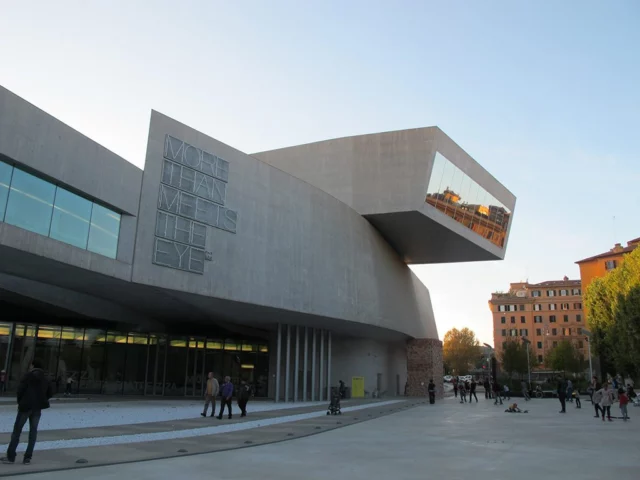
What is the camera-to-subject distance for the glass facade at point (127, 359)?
28000mm

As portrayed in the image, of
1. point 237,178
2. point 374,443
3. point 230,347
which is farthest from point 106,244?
point 230,347

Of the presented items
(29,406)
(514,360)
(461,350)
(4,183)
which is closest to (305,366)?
(4,183)

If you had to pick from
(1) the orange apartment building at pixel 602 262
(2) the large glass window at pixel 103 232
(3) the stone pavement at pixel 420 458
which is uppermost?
(1) the orange apartment building at pixel 602 262

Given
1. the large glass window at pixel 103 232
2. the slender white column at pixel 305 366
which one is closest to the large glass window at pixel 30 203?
the large glass window at pixel 103 232

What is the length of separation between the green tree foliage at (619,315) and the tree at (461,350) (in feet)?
177

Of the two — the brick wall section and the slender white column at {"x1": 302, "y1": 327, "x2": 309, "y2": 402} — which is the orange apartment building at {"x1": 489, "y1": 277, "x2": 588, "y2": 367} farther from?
the slender white column at {"x1": 302, "y1": 327, "x2": 309, "y2": 402}

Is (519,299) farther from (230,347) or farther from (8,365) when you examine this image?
(8,365)

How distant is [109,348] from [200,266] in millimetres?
11737

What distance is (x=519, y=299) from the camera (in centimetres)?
10538

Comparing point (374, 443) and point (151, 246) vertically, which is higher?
point (151, 246)

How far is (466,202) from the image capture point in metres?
37.3

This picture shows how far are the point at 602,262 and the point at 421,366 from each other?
5274 cm

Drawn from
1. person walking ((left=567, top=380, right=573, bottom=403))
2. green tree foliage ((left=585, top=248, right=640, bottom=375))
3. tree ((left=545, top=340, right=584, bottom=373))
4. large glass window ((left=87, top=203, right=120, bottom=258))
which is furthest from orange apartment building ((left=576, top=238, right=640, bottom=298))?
large glass window ((left=87, top=203, right=120, bottom=258))

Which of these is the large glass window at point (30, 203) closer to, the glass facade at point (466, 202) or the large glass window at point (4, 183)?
the large glass window at point (4, 183)
